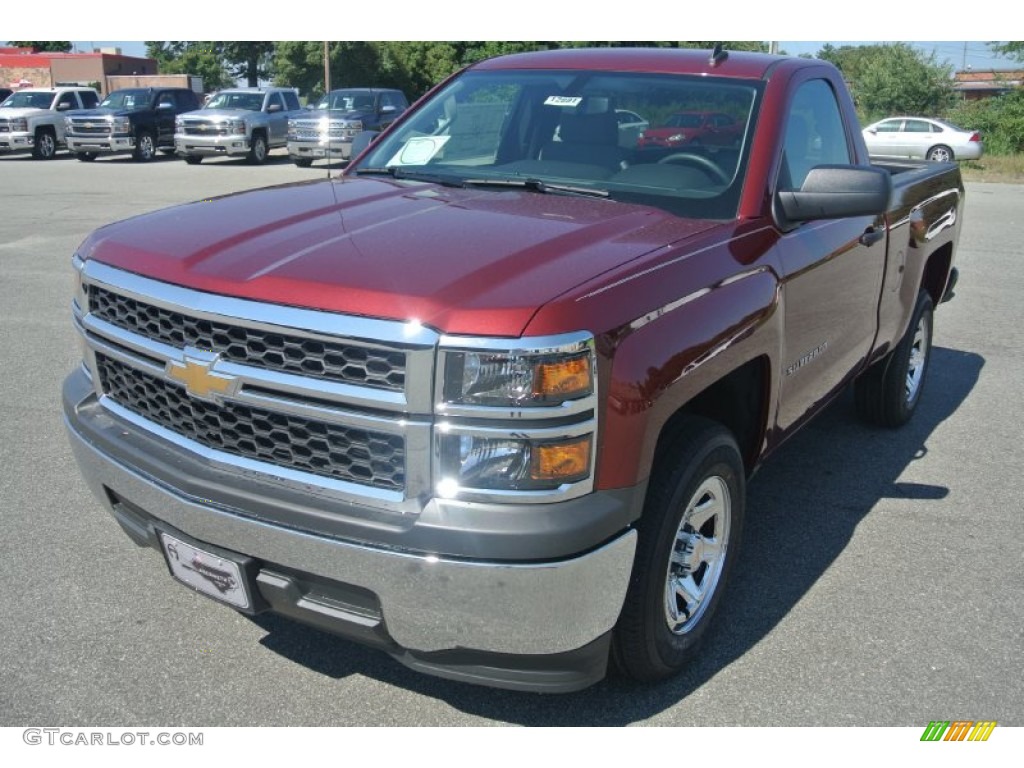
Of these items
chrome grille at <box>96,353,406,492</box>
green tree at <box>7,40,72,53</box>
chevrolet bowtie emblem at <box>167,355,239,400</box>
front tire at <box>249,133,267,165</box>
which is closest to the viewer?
chrome grille at <box>96,353,406,492</box>

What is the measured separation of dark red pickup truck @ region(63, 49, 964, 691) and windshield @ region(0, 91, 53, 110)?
1002 inches

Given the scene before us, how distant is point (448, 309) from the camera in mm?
2281

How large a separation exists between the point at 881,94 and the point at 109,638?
4375cm

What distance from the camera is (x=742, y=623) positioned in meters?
3.36

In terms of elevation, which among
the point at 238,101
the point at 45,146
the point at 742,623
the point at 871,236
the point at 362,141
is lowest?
the point at 45,146

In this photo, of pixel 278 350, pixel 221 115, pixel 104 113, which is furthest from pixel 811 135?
pixel 104 113

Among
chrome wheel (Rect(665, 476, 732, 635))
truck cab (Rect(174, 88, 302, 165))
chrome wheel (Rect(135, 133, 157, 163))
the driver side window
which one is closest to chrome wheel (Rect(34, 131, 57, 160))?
chrome wheel (Rect(135, 133, 157, 163))

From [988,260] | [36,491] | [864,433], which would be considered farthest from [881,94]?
[36,491]

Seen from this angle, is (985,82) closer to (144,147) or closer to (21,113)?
(144,147)

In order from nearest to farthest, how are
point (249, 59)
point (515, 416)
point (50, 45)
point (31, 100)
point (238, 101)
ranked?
1. point (515, 416)
2. point (238, 101)
3. point (31, 100)
4. point (249, 59)
5. point (50, 45)

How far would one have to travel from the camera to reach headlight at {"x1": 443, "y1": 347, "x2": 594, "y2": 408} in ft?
7.39

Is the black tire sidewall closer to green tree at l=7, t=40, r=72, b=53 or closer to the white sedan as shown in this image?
the white sedan

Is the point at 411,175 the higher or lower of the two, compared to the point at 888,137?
higher

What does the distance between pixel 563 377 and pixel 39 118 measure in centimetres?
2629
